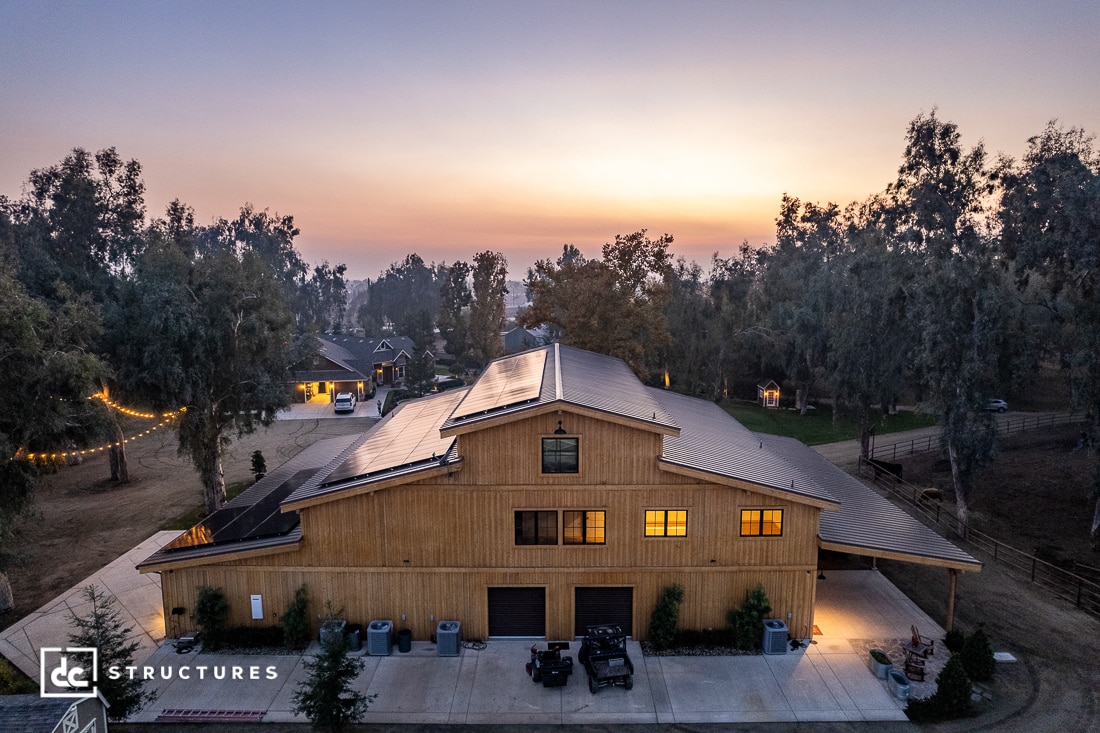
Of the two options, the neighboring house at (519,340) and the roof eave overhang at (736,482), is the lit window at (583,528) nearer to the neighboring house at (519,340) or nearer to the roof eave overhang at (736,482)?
the roof eave overhang at (736,482)

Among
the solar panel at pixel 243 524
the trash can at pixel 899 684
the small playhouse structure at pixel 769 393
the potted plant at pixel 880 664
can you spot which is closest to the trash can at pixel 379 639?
the solar panel at pixel 243 524

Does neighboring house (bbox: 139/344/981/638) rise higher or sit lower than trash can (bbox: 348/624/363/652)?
higher

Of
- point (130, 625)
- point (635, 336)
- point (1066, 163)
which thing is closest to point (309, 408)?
point (635, 336)

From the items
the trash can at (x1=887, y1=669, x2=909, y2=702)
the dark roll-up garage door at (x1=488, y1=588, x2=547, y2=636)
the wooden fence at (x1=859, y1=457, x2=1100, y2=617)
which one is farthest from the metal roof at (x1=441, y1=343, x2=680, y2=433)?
the wooden fence at (x1=859, y1=457, x2=1100, y2=617)

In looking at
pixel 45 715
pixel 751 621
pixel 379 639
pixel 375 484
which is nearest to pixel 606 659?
pixel 751 621

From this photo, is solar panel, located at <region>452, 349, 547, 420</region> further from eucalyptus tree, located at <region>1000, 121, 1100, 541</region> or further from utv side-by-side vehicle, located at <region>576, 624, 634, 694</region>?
eucalyptus tree, located at <region>1000, 121, 1100, 541</region>

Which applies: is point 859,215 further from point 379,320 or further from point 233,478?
point 379,320
